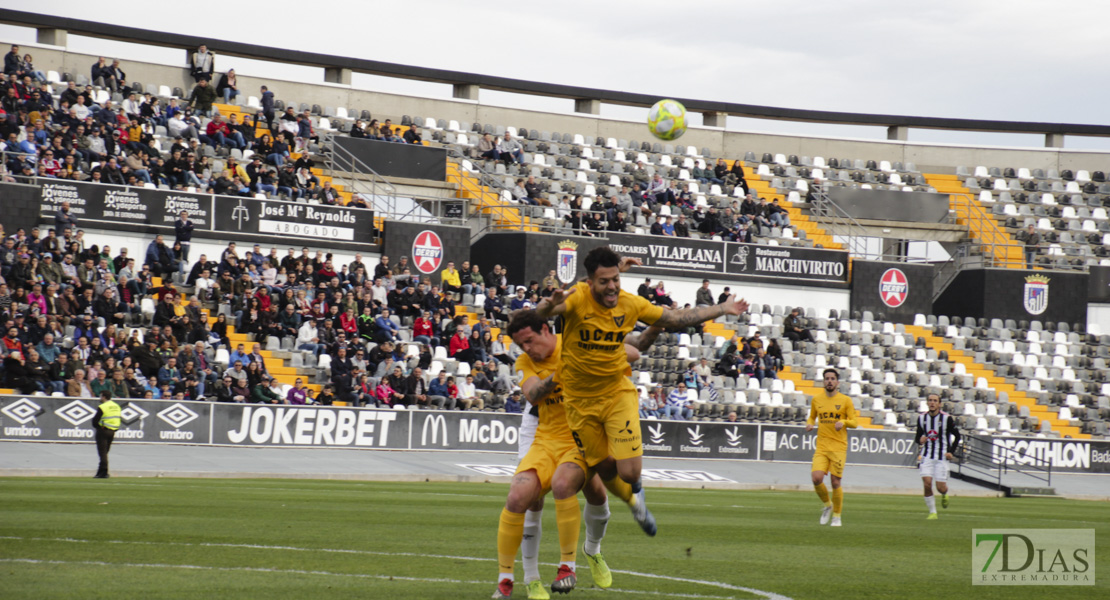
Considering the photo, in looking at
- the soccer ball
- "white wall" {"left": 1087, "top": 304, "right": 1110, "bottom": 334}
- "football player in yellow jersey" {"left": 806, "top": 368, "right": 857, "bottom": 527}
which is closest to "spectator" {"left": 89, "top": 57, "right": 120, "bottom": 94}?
the soccer ball

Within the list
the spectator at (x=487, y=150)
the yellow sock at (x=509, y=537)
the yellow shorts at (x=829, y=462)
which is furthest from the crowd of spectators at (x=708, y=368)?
the yellow sock at (x=509, y=537)

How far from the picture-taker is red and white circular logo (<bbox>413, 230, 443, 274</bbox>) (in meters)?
35.2

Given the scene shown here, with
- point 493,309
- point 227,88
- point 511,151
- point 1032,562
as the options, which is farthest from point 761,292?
point 1032,562

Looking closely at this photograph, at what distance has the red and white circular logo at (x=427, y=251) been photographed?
3516 centimetres

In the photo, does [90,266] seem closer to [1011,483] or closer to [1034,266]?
[1011,483]

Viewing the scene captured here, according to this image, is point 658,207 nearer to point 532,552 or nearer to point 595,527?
point 595,527

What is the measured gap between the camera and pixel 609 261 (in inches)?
350

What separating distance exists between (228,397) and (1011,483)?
18.8 metres

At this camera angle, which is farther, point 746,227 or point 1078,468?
point 746,227

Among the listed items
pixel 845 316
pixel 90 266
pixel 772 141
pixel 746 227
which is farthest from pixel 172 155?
pixel 772 141

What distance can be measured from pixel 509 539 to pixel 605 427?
46.1 inches

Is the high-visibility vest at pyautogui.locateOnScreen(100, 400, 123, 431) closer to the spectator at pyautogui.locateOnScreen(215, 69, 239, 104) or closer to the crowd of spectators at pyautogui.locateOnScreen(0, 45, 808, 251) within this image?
the crowd of spectators at pyautogui.locateOnScreen(0, 45, 808, 251)

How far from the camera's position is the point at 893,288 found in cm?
4162

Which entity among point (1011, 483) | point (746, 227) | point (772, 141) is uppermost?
point (772, 141)
